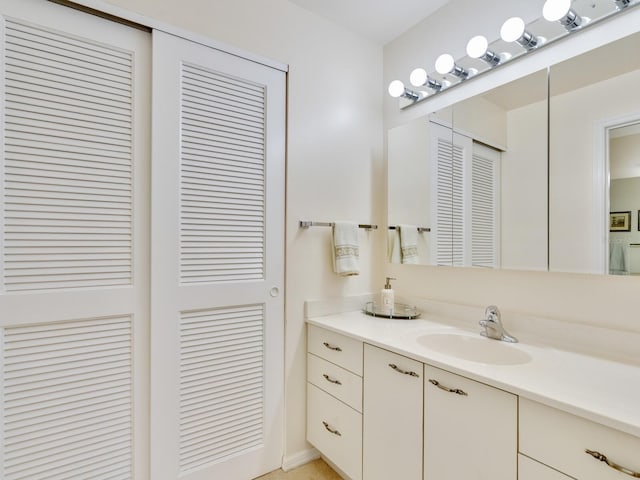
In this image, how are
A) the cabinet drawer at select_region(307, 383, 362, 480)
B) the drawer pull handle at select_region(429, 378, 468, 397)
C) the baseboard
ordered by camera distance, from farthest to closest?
the baseboard < the cabinet drawer at select_region(307, 383, 362, 480) < the drawer pull handle at select_region(429, 378, 468, 397)

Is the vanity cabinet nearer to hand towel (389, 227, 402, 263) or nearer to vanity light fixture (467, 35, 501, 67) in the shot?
hand towel (389, 227, 402, 263)

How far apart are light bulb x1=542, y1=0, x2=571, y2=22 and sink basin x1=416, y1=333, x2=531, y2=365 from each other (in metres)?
1.31

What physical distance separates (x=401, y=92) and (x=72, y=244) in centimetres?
182

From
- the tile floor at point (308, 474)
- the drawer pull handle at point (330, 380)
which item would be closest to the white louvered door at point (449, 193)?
the drawer pull handle at point (330, 380)

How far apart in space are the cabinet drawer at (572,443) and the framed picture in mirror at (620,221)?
719mm

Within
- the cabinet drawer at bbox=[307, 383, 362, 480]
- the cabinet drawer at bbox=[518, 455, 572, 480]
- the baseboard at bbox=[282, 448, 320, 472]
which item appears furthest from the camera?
the baseboard at bbox=[282, 448, 320, 472]

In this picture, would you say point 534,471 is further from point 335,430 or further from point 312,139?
point 312,139

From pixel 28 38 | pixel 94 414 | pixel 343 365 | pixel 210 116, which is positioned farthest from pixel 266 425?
pixel 28 38

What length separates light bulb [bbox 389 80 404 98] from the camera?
1929mm

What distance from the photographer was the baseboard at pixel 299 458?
5.69 feet

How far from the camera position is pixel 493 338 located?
141 centimetres

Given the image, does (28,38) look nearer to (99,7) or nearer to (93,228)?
(99,7)

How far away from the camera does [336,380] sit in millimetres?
1605

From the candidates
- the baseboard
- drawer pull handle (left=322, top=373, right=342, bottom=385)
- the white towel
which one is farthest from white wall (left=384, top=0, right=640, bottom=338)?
the baseboard
